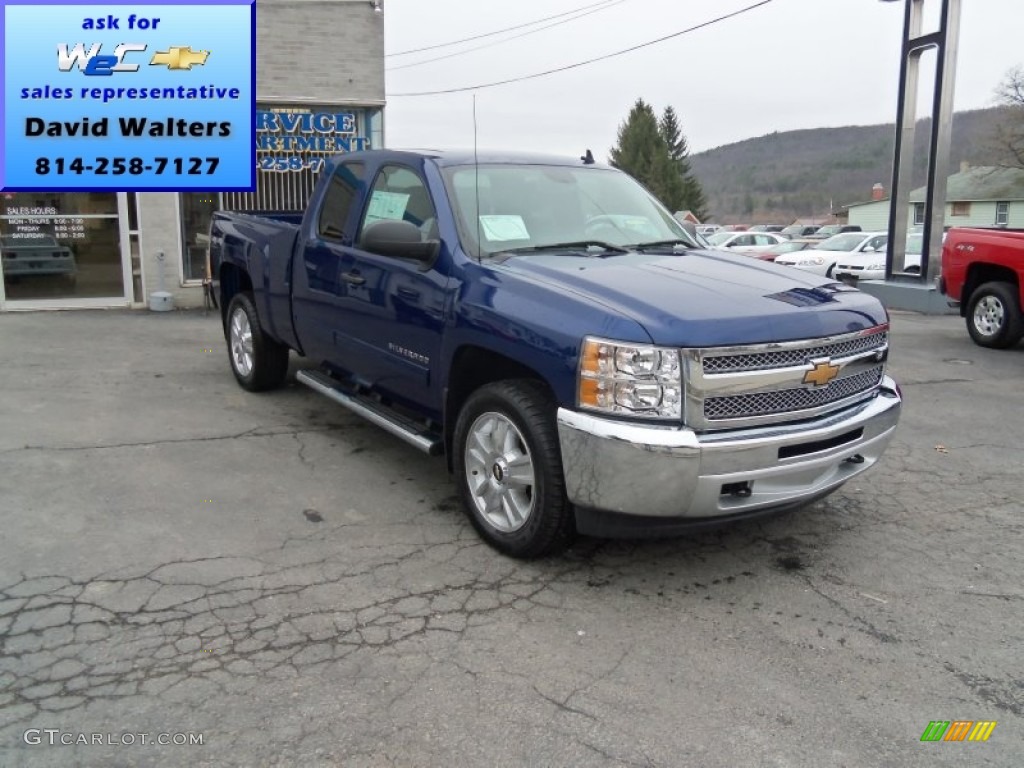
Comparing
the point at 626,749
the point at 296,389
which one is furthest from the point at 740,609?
the point at 296,389

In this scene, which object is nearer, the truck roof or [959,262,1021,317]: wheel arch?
the truck roof

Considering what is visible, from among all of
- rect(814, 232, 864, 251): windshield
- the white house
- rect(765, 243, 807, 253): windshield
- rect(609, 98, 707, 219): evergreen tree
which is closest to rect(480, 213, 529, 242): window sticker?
rect(814, 232, 864, 251): windshield

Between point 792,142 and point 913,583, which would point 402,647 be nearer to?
point 913,583

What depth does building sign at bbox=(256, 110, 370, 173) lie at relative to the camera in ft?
42.6

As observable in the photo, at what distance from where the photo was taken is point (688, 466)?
3439 millimetres

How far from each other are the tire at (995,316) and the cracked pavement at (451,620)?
4.84 metres

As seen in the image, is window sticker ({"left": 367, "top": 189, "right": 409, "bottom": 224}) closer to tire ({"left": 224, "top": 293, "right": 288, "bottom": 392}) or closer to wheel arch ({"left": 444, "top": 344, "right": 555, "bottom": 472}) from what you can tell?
wheel arch ({"left": 444, "top": 344, "right": 555, "bottom": 472})

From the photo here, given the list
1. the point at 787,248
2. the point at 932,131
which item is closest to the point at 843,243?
the point at 787,248

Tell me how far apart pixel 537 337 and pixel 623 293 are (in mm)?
423

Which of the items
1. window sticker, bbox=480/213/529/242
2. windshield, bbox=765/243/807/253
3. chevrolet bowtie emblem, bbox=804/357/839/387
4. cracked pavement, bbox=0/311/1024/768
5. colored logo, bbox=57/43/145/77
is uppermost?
colored logo, bbox=57/43/145/77

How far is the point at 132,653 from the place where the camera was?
326 centimetres

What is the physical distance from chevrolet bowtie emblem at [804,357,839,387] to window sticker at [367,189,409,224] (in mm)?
2487

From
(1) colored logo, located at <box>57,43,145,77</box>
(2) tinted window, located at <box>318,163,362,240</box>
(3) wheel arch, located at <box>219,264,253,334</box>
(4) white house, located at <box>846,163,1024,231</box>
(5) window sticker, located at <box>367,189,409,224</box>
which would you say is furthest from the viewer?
(4) white house, located at <box>846,163,1024,231</box>

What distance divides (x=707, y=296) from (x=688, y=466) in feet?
2.75
